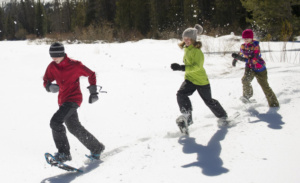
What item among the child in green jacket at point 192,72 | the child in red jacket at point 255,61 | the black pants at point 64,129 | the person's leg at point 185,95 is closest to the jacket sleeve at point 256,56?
the child in red jacket at point 255,61

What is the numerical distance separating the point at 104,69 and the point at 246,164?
576cm

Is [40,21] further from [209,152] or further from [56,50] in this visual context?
[209,152]

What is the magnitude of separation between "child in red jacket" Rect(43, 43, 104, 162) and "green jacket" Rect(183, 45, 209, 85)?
1.27m

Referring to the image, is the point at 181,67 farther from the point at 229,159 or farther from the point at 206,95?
the point at 229,159

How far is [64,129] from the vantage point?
3209 mm

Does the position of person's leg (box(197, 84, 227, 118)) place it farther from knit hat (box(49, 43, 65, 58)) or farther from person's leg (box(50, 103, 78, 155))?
knit hat (box(49, 43, 65, 58))

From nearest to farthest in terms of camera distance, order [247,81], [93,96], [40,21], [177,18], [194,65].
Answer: [93,96] < [194,65] < [247,81] < [177,18] < [40,21]

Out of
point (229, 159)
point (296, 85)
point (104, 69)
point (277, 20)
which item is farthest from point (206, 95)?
point (277, 20)

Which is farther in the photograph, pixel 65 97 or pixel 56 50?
pixel 65 97

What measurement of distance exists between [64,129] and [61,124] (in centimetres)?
8

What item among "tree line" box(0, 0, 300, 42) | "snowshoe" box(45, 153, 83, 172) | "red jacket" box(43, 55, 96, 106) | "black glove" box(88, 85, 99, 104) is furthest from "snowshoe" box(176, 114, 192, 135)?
"tree line" box(0, 0, 300, 42)

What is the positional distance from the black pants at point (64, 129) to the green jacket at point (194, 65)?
150cm

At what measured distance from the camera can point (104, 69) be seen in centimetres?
782

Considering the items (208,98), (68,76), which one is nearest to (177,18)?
(208,98)
